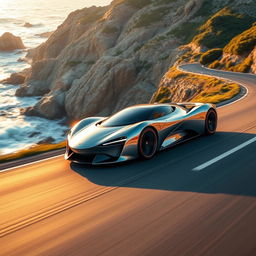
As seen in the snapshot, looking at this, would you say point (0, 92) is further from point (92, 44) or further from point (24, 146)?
point (24, 146)

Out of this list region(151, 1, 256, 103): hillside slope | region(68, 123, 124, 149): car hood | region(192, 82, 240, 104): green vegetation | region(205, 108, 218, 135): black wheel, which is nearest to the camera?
region(68, 123, 124, 149): car hood

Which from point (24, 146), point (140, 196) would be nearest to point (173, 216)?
point (140, 196)

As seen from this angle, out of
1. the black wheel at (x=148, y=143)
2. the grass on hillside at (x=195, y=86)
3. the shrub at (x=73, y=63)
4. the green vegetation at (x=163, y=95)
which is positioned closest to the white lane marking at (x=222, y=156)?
the black wheel at (x=148, y=143)

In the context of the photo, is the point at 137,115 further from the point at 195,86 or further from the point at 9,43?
the point at 9,43

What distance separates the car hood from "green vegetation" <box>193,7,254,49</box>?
1921 inches

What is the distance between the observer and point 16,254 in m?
4.99

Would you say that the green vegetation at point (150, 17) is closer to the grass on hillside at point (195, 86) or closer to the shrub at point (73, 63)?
the shrub at point (73, 63)

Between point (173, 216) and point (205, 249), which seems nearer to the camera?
point (205, 249)

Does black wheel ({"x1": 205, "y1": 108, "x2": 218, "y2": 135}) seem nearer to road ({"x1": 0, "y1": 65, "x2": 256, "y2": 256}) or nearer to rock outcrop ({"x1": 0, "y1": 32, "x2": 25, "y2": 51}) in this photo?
road ({"x1": 0, "y1": 65, "x2": 256, "y2": 256})

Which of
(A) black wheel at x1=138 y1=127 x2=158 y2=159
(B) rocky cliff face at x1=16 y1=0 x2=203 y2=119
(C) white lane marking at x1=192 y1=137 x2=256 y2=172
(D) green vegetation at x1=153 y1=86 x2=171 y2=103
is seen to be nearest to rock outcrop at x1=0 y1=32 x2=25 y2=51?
(B) rocky cliff face at x1=16 y1=0 x2=203 y2=119

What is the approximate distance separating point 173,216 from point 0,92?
65798mm

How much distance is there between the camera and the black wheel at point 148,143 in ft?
29.0

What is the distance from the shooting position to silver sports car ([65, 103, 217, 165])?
8617mm

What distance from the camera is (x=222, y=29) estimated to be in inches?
2375
